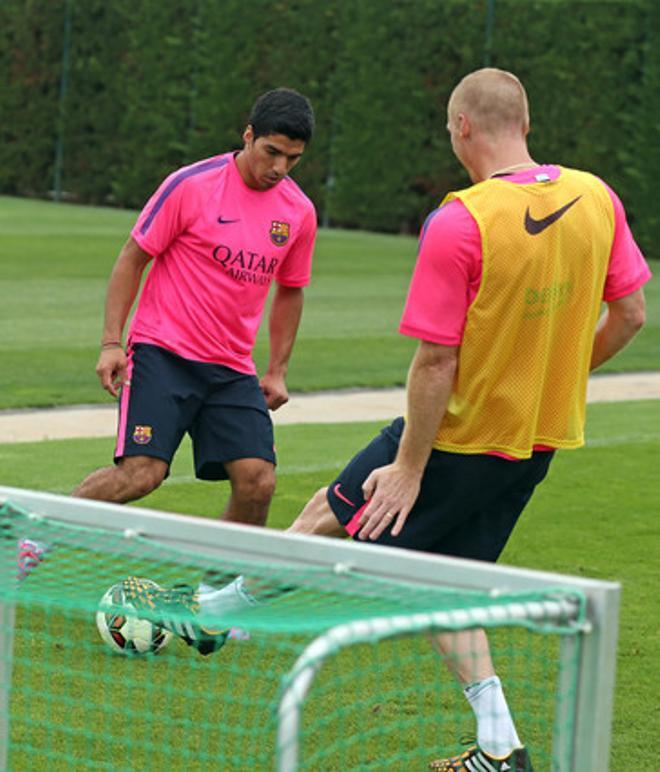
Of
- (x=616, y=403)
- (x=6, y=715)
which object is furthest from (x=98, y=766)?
(x=616, y=403)

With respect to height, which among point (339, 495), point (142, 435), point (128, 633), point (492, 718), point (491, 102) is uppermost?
point (491, 102)

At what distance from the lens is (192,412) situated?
23.5 feet

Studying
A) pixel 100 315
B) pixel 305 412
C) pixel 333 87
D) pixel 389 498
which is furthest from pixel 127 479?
pixel 333 87

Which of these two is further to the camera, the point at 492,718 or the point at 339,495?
the point at 339,495

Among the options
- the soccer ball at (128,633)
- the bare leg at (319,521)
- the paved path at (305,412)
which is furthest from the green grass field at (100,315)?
the bare leg at (319,521)

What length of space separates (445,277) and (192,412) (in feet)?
7.46

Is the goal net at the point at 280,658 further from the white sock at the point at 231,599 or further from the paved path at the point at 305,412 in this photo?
the paved path at the point at 305,412

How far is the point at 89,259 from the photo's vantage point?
80.9ft

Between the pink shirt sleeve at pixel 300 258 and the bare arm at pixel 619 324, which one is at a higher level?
the bare arm at pixel 619 324

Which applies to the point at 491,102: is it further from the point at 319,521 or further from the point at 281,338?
the point at 281,338

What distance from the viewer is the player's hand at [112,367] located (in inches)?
275

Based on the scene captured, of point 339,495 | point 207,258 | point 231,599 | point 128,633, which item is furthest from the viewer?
point 207,258

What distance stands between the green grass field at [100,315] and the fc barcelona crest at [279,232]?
6173mm

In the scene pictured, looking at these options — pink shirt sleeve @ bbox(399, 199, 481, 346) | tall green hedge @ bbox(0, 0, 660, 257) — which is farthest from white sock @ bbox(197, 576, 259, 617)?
tall green hedge @ bbox(0, 0, 660, 257)
